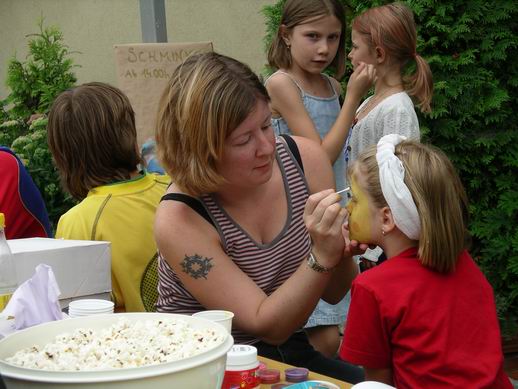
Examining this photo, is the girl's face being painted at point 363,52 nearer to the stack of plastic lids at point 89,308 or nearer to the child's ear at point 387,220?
the child's ear at point 387,220

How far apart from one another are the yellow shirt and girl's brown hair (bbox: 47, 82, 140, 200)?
0.09 metres

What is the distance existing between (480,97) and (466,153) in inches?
13.4

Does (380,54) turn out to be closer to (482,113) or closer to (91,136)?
(482,113)

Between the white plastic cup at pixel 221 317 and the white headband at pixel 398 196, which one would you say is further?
the white headband at pixel 398 196

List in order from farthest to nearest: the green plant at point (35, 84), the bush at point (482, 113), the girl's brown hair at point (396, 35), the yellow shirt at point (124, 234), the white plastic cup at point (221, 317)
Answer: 1. the green plant at point (35, 84)
2. the bush at point (482, 113)
3. the girl's brown hair at point (396, 35)
4. the yellow shirt at point (124, 234)
5. the white plastic cup at point (221, 317)

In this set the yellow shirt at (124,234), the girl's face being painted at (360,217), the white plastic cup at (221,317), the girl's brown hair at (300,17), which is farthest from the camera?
the girl's brown hair at (300,17)

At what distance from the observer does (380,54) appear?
11.8ft

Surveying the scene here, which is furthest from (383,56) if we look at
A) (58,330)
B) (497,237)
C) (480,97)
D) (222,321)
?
(58,330)

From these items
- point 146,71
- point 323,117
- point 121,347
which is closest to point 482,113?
point 323,117

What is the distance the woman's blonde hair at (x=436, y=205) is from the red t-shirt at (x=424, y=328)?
52 mm

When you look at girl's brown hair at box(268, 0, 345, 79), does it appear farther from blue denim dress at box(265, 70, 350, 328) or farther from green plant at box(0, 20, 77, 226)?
green plant at box(0, 20, 77, 226)

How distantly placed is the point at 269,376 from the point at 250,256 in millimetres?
599

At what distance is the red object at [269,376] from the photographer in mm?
1625

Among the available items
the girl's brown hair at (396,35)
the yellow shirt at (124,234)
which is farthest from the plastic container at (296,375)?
the girl's brown hair at (396,35)
